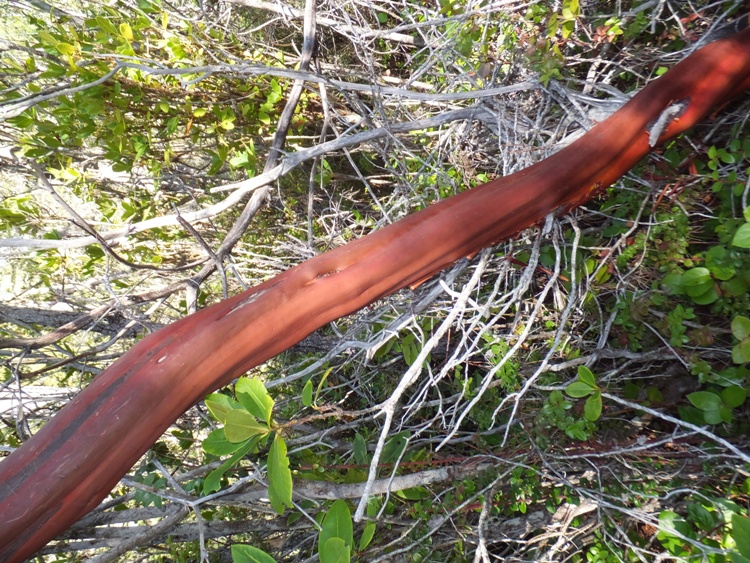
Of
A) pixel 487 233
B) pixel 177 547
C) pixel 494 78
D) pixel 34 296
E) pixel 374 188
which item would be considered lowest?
pixel 177 547

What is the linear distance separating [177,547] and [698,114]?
97.6 inches

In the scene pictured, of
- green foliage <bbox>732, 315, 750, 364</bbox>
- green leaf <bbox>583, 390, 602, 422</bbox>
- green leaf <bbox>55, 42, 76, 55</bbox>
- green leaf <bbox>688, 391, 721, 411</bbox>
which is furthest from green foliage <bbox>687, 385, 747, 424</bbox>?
green leaf <bbox>55, 42, 76, 55</bbox>

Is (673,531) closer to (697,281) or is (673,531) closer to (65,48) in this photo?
(697,281)

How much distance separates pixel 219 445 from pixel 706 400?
4.26 ft

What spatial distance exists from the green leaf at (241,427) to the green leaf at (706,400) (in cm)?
115

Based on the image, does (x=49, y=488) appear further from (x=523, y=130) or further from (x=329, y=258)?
(x=523, y=130)

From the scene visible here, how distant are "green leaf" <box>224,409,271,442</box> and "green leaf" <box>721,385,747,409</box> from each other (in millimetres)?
1202

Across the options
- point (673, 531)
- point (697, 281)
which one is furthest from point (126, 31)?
point (673, 531)

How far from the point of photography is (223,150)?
6.86 ft

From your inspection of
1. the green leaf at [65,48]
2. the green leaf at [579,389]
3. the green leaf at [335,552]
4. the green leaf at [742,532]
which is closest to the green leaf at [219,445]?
the green leaf at [335,552]

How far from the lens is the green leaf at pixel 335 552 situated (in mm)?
896

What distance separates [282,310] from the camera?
78 cm

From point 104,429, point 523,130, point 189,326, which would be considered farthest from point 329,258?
point 523,130

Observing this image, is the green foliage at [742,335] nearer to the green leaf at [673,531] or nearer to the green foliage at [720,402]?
the green foliage at [720,402]
